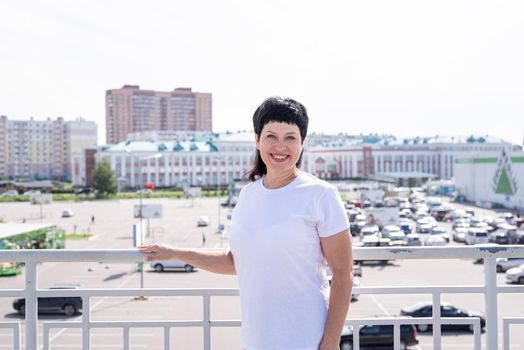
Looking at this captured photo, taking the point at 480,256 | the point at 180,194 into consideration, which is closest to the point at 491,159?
the point at 180,194

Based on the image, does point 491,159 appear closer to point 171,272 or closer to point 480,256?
point 171,272

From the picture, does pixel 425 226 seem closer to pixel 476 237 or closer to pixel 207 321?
pixel 476 237

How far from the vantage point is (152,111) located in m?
89.1

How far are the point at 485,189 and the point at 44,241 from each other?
100 ft

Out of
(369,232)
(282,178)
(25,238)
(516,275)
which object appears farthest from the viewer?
(369,232)

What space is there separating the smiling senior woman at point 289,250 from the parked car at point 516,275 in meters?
10.3

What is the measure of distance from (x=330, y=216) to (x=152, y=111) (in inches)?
3535

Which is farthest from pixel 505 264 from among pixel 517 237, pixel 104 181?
pixel 104 181

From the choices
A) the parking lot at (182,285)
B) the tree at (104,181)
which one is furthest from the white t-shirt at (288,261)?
the tree at (104,181)

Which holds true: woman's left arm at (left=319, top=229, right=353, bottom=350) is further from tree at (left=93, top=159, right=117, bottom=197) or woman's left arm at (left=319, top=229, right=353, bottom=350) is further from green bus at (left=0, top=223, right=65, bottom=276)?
tree at (left=93, top=159, right=117, bottom=197)

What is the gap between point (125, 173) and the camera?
6581cm

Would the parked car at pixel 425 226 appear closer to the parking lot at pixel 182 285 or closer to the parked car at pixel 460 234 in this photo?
the parked car at pixel 460 234

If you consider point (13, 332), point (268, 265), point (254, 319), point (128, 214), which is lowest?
point (128, 214)

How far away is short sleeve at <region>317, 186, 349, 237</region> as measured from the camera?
153 centimetres
